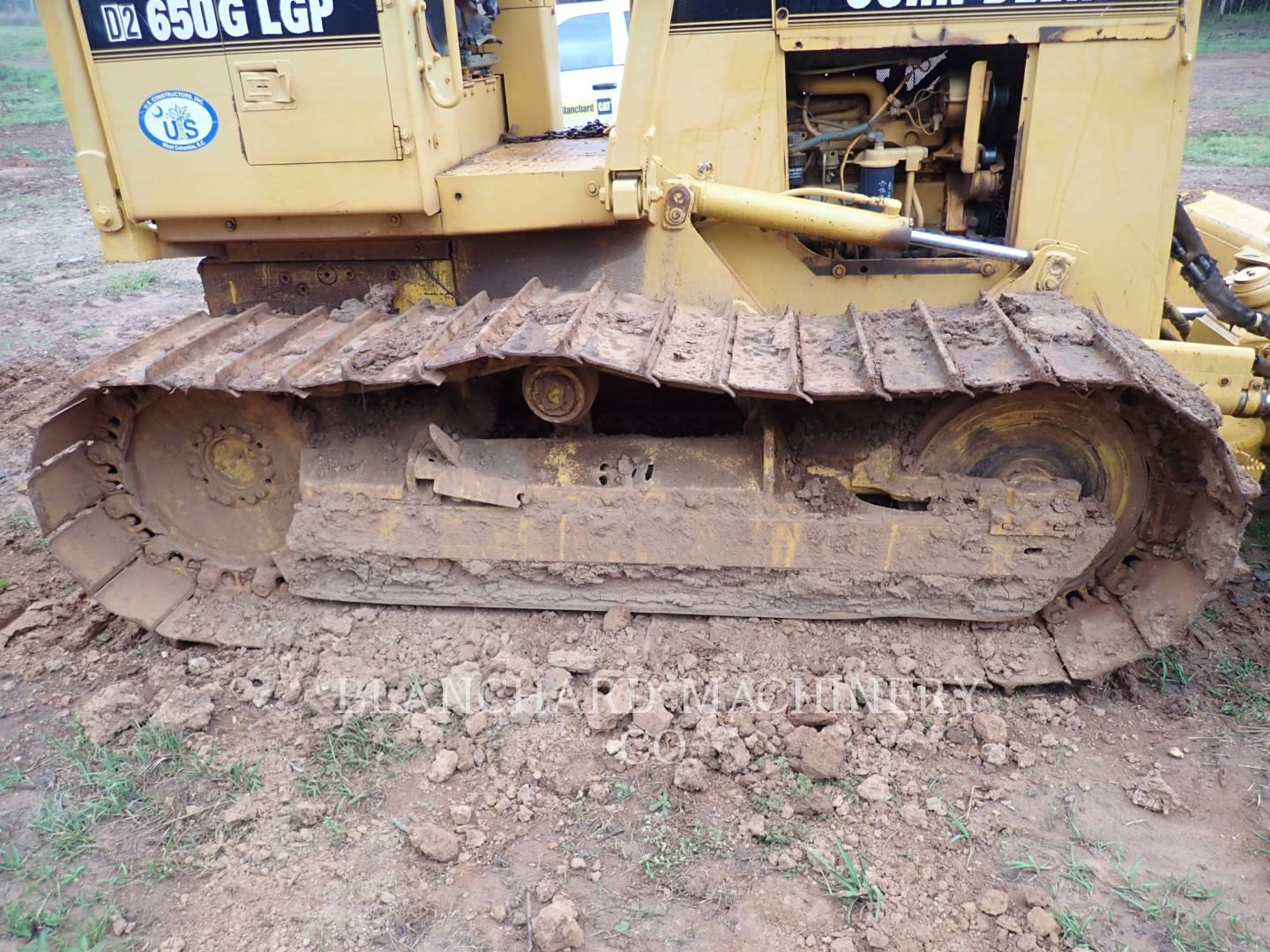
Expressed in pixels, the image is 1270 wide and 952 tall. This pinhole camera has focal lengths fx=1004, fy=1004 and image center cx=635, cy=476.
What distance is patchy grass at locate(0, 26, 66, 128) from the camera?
1841cm

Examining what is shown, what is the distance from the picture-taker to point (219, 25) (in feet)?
10.4

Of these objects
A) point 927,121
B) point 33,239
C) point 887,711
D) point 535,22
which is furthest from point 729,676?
point 33,239

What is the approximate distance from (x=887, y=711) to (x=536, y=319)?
1670 millimetres

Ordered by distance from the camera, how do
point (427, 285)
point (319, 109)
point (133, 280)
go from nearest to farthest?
1. point (319, 109)
2. point (427, 285)
3. point (133, 280)

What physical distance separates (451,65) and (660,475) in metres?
1.64

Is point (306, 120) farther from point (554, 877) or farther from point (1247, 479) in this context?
point (1247, 479)

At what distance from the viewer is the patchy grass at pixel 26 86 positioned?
60.4ft

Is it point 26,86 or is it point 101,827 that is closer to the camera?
point 101,827

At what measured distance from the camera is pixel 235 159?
333 cm

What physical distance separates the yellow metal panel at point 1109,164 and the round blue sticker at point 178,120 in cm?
282

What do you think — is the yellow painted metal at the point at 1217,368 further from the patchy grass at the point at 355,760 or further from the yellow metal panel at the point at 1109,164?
the patchy grass at the point at 355,760

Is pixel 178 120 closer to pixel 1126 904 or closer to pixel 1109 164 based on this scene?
pixel 1109 164

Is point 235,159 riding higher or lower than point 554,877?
higher

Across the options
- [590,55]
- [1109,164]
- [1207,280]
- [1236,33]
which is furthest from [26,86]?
[1236,33]
